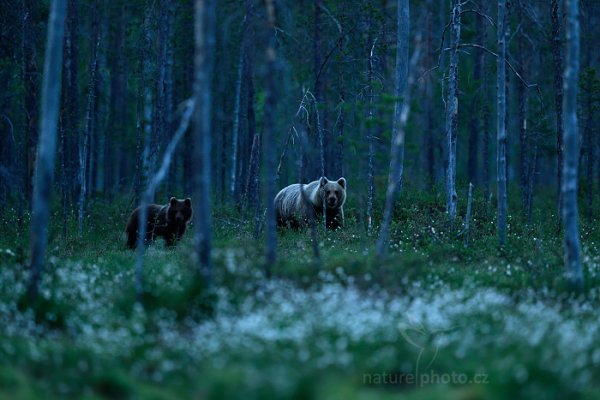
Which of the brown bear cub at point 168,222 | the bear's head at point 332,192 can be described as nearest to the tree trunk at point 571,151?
the bear's head at point 332,192

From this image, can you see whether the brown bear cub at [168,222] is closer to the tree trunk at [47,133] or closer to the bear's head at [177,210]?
the bear's head at [177,210]

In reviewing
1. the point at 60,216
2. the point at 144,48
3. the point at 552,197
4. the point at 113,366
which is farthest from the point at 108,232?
the point at 552,197

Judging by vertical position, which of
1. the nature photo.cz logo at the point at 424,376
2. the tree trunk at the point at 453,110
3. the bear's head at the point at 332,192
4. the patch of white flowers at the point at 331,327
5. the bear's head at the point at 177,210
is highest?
the tree trunk at the point at 453,110

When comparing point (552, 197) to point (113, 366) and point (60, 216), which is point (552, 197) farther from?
point (113, 366)

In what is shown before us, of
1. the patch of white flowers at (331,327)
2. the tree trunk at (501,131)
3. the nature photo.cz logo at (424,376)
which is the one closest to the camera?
the nature photo.cz logo at (424,376)

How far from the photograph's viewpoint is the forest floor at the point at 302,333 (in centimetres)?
713

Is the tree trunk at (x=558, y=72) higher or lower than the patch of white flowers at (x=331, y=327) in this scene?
higher

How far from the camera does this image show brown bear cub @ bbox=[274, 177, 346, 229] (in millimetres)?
20031

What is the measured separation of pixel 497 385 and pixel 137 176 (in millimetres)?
15606

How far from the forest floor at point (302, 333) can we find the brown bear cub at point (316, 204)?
7.54m

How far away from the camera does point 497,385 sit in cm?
698

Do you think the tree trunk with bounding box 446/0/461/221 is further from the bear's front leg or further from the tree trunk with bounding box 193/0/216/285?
the tree trunk with bounding box 193/0/216/285

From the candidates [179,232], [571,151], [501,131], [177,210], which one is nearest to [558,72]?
[501,131]

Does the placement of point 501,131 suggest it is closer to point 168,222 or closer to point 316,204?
point 316,204
